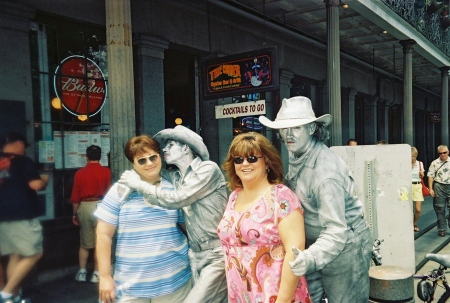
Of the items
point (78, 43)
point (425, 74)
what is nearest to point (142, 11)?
point (78, 43)

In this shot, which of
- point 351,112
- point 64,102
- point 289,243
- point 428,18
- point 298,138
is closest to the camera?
point 289,243

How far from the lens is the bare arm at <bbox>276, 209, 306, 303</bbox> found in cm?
204

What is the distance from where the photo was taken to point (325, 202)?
7.24ft

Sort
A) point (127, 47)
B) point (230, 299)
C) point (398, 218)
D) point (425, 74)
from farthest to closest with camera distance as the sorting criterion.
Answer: point (425, 74) → point (398, 218) → point (127, 47) → point (230, 299)

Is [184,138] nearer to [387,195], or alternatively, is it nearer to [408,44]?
[387,195]

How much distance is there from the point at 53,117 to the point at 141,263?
13.7 ft

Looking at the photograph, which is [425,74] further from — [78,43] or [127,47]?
[127,47]

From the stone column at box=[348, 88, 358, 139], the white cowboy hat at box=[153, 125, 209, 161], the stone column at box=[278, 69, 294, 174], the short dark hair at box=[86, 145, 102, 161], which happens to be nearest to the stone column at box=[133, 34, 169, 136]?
the short dark hair at box=[86, 145, 102, 161]

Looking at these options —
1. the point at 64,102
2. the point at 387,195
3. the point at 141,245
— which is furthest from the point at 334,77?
the point at 141,245

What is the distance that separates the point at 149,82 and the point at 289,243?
5434mm

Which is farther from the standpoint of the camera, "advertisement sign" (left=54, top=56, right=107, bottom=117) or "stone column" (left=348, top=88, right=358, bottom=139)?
"stone column" (left=348, top=88, right=358, bottom=139)

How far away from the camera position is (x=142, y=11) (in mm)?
6711

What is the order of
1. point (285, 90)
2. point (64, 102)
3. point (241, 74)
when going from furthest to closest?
point (285, 90) < point (241, 74) < point (64, 102)

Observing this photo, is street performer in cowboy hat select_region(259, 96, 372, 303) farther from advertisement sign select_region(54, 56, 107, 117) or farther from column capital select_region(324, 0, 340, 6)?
column capital select_region(324, 0, 340, 6)
